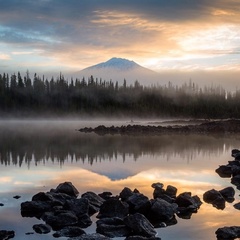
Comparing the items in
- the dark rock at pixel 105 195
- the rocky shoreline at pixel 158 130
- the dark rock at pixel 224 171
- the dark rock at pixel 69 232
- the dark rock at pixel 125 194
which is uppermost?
the dark rock at pixel 125 194

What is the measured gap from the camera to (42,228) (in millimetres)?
18234

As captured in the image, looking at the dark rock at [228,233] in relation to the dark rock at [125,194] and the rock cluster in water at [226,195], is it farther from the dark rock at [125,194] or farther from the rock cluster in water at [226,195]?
the dark rock at [125,194]

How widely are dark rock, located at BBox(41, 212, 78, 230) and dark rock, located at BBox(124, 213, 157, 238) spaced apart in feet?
7.85

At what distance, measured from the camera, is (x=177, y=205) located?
22000mm

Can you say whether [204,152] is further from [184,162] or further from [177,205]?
[177,205]

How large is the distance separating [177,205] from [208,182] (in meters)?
8.19

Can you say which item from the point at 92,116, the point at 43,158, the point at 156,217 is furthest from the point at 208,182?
the point at 92,116

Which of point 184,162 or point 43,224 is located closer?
point 43,224

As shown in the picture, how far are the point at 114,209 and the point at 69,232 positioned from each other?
131 inches

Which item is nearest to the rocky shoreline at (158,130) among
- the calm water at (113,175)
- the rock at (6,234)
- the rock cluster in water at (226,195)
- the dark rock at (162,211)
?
the calm water at (113,175)

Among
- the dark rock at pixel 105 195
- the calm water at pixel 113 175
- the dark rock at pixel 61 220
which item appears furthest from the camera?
the dark rock at pixel 105 195

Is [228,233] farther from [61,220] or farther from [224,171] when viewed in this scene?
[224,171]

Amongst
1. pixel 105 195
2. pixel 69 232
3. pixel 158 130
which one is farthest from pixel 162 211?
pixel 158 130

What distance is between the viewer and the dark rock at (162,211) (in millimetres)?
20359
